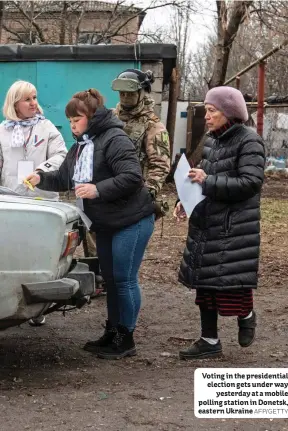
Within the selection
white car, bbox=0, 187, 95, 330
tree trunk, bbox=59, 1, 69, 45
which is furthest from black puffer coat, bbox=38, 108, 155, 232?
tree trunk, bbox=59, 1, 69, 45

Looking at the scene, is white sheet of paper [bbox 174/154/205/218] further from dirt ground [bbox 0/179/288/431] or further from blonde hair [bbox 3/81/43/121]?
blonde hair [bbox 3/81/43/121]

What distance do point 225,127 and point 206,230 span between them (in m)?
0.66

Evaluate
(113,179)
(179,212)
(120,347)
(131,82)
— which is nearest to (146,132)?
(131,82)

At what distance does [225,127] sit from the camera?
15.3 feet

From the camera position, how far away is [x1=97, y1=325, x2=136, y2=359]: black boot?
16.1ft

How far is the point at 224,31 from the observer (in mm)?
14641

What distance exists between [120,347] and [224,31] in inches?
428

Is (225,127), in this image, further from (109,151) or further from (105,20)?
(105,20)

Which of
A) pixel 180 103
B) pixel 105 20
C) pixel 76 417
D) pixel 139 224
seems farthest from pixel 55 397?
pixel 105 20

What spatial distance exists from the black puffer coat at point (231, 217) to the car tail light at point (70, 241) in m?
0.78

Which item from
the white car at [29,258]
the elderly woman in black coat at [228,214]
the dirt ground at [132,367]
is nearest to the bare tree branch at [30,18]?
the dirt ground at [132,367]

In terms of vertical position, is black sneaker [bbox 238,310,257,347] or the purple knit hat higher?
the purple knit hat

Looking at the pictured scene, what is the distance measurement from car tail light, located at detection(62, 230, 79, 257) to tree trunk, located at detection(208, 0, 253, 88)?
35.3 feet

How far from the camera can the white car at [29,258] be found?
402cm
